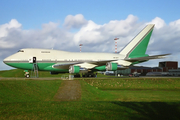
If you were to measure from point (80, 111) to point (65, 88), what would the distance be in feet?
42.6

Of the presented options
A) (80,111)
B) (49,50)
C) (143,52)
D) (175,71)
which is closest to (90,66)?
(49,50)

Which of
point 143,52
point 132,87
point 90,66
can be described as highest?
point 143,52

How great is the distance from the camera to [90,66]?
3969cm

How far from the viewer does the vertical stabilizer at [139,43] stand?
1757 inches

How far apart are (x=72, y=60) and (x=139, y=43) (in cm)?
1716

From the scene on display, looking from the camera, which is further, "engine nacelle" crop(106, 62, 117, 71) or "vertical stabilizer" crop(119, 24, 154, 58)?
"vertical stabilizer" crop(119, 24, 154, 58)

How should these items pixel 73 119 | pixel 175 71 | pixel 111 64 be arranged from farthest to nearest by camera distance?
1. pixel 175 71
2. pixel 111 64
3. pixel 73 119

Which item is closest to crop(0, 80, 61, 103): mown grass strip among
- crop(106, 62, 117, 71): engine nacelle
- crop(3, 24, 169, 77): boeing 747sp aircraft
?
crop(3, 24, 169, 77): boeing 747sp aircraft

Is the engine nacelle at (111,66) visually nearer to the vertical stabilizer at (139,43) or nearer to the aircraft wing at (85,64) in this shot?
the aircraft wing at (85,64)

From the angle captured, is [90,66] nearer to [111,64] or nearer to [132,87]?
[111,64]

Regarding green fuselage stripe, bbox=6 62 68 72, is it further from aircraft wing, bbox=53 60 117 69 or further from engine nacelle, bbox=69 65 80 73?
engine nacelle, bbox=69 65 80 73

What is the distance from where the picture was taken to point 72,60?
3941cm

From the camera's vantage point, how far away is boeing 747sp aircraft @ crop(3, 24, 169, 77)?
36.7 metres

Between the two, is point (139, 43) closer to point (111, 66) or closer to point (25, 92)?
point (111, 66)
